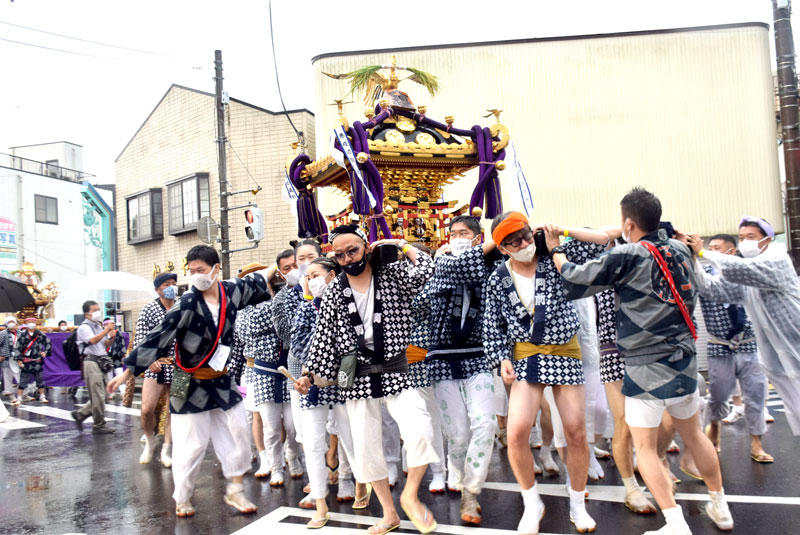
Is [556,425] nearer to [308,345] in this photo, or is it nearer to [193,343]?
[308,345]

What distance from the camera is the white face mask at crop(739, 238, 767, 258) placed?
4.85 metres

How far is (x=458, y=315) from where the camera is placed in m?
4.89

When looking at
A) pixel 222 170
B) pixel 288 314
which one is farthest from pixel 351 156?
pixel 222 170

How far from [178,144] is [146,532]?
59.4ft

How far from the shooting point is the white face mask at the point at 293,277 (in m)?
5.75

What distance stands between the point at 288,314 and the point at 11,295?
6.86m

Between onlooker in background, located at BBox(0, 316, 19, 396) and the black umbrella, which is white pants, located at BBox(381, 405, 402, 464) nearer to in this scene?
the black umbrella

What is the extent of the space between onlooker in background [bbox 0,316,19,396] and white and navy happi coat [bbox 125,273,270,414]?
1146 cm

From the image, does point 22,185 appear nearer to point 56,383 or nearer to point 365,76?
point 56,383

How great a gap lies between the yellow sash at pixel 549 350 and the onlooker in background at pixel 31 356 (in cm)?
1356

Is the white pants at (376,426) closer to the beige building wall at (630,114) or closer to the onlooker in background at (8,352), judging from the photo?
the beige building wall at (630,114)

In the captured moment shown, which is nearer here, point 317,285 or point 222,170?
point 317,285

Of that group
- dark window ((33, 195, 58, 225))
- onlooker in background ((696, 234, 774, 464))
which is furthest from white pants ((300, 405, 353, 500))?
dark window ((33, 195, 58, 225))

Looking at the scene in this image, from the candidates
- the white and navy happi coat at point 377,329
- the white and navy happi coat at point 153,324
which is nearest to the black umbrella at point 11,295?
the white and navy happi coat at point 153,324
